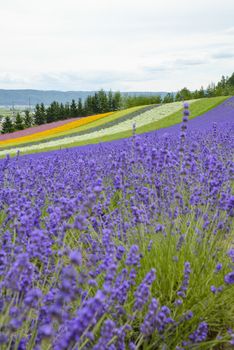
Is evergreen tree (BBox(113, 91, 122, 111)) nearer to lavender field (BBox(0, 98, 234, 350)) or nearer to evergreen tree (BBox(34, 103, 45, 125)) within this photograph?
evergreen tree (BBox(34, 103, 45, 125))

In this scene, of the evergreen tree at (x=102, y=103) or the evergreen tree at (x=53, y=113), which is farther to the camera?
the evergreen tree at (x=102, y=103)

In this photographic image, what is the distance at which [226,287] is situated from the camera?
2326mm

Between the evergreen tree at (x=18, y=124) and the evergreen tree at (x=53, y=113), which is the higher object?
the evergreen tree at (x=53, y=113)

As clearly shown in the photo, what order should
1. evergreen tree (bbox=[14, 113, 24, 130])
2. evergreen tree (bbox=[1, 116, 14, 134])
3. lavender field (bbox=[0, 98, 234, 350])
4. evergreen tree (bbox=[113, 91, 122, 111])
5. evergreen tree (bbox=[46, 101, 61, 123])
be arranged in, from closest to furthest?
1. lavender field (bbox=[0, 98, 234, 350])
2. evergreen tree (bbox=[1, 116, 14, 134])
3. evergreen tree (bbox=[14, 113, 24, 130])
4. evergreen tree (bbox=[46, 101, 61, 123])
5. evergreen tree (bbox=[113, 91, 122, 111])

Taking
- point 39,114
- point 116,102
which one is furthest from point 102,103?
point 39,114

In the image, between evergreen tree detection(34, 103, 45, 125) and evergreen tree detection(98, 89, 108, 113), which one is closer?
evergreen tree detection(34, 103, 45, 125)

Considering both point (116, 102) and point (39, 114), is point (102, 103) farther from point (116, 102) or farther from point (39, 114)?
point (39, 114)

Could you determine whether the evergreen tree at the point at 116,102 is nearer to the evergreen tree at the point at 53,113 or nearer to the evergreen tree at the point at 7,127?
the evergreen tree at the point at 53,113

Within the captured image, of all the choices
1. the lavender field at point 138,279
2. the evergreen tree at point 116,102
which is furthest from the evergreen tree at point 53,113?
the lavender field at point 138,279

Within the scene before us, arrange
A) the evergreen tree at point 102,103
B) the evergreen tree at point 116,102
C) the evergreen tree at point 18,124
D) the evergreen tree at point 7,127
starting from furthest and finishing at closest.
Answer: the evergreen tree at point 116,102, the evergreen tree at point 102,103, the evergreen tree at point 18,124, the evergreen tree at point 7,127

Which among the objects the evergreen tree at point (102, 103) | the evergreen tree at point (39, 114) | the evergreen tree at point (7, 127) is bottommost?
the evergreen tree at point (7, 127)

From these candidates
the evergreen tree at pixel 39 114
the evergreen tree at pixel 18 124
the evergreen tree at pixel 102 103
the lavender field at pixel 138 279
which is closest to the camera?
the lavender field at pixel 138 279

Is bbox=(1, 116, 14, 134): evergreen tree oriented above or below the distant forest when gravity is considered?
below

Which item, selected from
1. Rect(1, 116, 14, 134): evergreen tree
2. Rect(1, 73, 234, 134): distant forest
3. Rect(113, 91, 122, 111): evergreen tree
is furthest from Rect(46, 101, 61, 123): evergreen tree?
Rect(113, 91, 122, 111): evergreen tree
